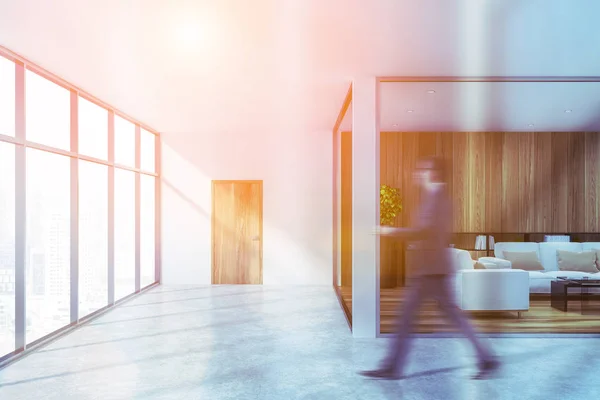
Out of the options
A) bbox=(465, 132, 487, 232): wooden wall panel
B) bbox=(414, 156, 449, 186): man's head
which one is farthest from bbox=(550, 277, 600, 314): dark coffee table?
bbox=(414, 156, 449, 186): man's head

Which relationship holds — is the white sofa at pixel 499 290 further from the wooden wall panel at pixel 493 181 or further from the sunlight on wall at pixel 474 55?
the wooden wall panel at pixel 493 181

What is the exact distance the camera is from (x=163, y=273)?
9.16 metres

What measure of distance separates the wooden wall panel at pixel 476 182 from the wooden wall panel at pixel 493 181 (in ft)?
0.24

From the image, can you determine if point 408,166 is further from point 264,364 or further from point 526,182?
point 264,364

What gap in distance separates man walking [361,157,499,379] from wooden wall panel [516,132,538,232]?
20.1ft

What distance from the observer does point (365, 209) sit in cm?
525

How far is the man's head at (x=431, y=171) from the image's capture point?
340 cm

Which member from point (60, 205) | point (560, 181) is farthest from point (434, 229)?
point (560, 181)

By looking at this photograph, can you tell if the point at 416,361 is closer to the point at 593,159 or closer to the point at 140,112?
the point at 140,112

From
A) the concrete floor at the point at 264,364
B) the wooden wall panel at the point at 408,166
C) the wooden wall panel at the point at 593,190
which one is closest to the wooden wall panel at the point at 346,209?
the wooden wall panel at the point at 408,166

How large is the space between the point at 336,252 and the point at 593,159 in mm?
5223

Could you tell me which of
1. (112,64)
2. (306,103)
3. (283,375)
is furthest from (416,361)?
(112,64)

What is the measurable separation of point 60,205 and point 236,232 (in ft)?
12.8

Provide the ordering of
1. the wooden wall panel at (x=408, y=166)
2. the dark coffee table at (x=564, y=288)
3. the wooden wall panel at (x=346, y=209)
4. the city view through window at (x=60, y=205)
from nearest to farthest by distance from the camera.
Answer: the city view through window at (x=60, y=205) → the dark coffee table at (x=564, y=288) → the wooden wall panel at (x=346, y=209) → the wooden wall panel at (x=408, y=166)
